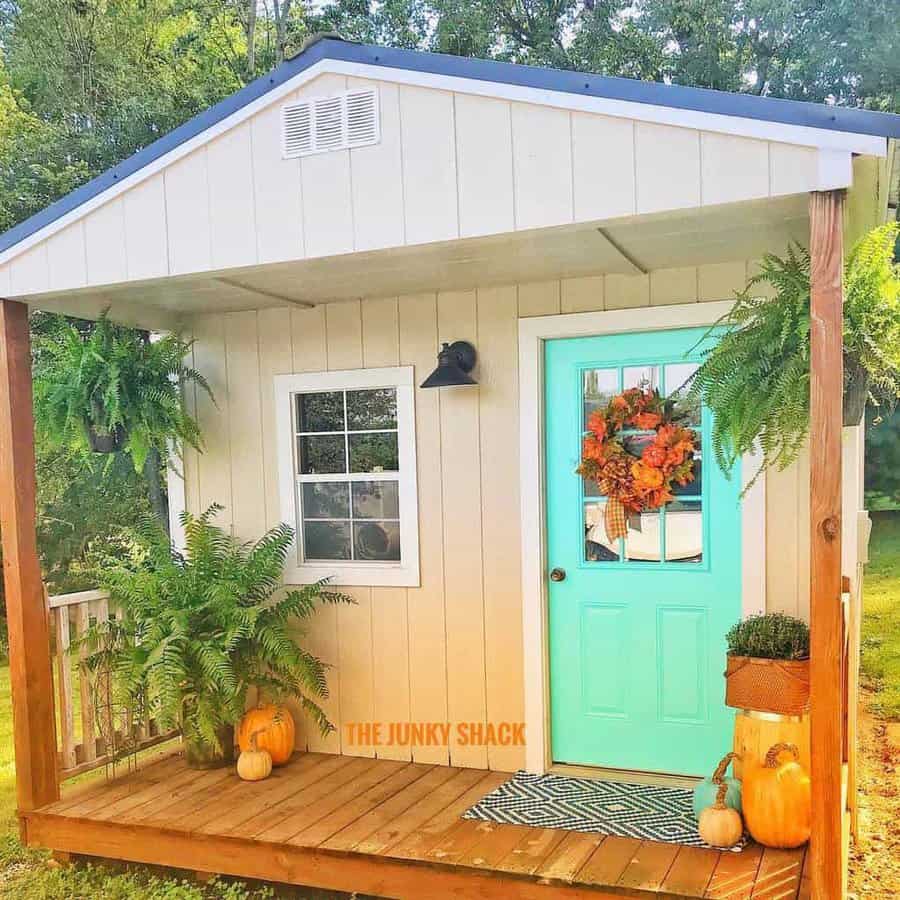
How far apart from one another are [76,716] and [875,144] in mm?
7370

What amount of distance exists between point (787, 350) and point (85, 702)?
3.34 m

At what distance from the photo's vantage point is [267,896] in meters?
3.75

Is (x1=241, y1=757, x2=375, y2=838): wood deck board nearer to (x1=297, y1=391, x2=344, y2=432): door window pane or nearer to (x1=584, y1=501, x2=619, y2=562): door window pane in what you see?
(x1=584, y1=501, x2=619, y2=562): door window pane

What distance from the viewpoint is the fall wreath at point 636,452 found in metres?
3.94

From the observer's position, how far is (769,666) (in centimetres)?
Result: 332

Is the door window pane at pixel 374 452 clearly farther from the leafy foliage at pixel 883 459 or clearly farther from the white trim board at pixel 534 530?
the leafy foliage at pixel 883 459

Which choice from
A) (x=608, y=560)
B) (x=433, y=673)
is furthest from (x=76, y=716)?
(x=608, y=560)

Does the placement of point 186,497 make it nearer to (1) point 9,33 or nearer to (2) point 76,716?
(2) point 76,716

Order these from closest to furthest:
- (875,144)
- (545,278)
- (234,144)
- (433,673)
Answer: (875,144) → (234,144) → (545,278) → (433,673)

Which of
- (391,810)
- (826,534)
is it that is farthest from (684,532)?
(391,810)

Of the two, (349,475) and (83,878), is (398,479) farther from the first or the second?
(83,878)

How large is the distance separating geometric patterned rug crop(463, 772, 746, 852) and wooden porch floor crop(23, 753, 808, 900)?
8cm

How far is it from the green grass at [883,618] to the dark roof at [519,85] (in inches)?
209

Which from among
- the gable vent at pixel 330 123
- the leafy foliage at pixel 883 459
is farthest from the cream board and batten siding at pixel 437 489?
the leafy foliage at pixel 883 459
